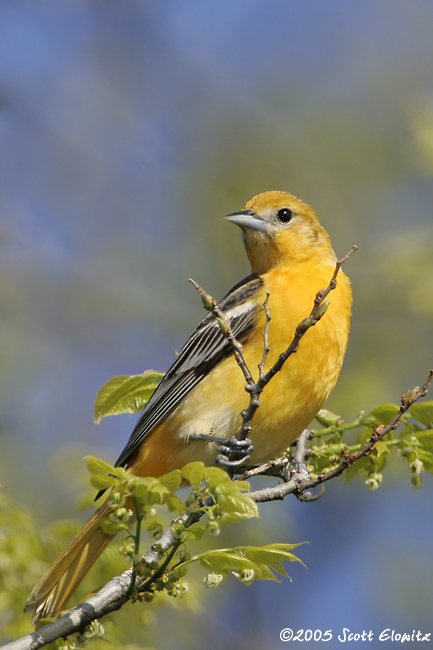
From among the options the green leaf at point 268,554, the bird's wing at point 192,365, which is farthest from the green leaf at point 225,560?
the bird's wing at point 192,365

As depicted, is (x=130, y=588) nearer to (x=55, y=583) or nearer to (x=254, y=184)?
(x=55, y=583)

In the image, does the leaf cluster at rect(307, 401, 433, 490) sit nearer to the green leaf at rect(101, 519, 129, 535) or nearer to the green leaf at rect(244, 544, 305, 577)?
the green leaf at rect(244, 544, 305, 577)

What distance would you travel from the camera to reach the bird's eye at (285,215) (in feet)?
16.8

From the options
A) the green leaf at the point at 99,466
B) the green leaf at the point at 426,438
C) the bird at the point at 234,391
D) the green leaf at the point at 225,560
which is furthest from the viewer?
the bird at the point at 234,391

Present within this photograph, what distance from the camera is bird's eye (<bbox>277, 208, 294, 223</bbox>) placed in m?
5.11

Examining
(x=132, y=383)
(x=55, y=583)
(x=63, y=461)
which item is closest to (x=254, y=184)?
(x=63, y=461)

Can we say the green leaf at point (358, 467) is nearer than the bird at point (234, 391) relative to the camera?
Yes

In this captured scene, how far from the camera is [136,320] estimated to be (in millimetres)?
7297

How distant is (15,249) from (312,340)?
4.26 meters

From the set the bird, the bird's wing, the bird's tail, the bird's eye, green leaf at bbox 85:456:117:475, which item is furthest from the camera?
the bird's eye

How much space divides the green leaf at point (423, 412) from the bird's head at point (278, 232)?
63.9 inches

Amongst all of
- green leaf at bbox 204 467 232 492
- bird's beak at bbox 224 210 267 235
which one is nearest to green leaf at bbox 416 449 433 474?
green leaf at bbox 204 467 232 492

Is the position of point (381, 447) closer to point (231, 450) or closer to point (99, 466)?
point (231, 450)

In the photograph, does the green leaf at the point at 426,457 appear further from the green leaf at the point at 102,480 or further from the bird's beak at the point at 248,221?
the bird's beak at the point at 248,221
